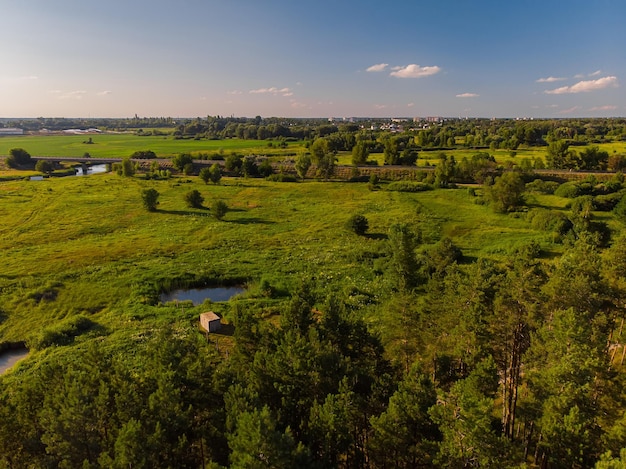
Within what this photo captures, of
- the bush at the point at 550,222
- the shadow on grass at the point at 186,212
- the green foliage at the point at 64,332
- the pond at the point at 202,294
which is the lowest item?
the pond at the point at 202,294

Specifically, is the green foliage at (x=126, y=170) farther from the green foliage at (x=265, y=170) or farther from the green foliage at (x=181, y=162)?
the green foliage at (x=265, y=170)

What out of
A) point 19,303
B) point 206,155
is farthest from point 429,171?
point 19,303

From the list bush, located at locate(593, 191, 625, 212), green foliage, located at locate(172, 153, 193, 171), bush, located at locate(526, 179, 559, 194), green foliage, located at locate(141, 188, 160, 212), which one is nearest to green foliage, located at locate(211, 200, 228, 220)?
green foliage, located at locate(141, 188, 160, 212)

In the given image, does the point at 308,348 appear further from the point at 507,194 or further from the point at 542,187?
the point at 542,187

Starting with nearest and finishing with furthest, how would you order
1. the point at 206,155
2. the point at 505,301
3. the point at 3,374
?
1. the point at 505,301
2. the point at 3,374
3. the point at 206,155

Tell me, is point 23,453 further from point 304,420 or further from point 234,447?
point 304,420

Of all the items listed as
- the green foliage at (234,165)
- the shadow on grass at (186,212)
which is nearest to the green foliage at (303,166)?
the green foliage at (234,165)
